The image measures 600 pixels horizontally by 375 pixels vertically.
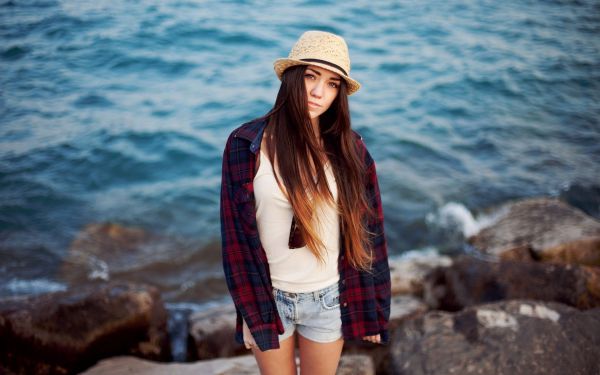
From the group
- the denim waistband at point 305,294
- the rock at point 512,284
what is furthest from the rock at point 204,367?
the rock at point 512,284

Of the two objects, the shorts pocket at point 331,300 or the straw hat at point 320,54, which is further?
the shorts pocket at point 331,300

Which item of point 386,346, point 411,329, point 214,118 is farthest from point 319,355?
point 214,118

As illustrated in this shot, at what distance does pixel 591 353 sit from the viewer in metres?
3.70

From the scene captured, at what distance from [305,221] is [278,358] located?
0.87 m

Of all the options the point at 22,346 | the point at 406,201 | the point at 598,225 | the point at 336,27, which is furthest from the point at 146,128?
the point at 598,225

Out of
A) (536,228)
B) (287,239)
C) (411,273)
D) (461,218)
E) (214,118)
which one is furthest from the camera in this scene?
(214,118)

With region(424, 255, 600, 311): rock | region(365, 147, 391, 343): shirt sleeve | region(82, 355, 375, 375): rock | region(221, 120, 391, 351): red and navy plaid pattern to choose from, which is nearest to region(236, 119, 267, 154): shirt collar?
region(221, 120, 391, 351): red and navy plaid pattern

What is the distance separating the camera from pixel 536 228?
660cm

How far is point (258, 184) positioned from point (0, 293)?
4894mm

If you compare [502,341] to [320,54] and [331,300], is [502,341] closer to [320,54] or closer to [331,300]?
[331,300]

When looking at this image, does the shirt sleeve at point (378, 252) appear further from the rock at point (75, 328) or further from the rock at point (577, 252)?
the rock at point (577, 252)

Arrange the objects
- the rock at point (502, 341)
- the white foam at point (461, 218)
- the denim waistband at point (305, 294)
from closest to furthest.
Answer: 1. the denim waistband at point (305, 294)
2. the rock at point (502, 341)
3. the white foam at point (461, 218)

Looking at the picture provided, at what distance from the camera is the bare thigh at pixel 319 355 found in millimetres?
2895

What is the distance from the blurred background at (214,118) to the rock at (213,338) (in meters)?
1.29
